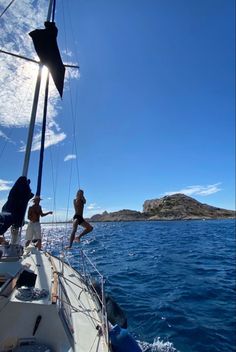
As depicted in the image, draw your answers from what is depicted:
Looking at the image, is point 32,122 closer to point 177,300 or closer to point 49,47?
point 49,47

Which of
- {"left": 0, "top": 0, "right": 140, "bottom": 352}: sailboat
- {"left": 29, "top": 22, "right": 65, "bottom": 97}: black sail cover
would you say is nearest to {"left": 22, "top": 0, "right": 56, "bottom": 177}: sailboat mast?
{"left": 29, "top": 22, "right": 65, "bottom": 97}: black sail cover

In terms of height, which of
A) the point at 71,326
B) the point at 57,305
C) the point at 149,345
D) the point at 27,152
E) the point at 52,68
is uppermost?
the point at 52,68

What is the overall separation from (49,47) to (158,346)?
9729 millimetres

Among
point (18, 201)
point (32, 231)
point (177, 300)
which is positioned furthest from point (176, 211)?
point (18, 201)

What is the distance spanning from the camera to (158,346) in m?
7.10

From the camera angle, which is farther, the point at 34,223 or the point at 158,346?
the point at 34,223

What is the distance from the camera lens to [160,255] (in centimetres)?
2053

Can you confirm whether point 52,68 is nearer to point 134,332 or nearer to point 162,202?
point 134,332

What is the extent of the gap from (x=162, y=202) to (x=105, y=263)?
159177mm

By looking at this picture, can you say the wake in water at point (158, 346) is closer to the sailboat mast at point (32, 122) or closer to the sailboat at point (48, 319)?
the sailboat at point (48, 319)

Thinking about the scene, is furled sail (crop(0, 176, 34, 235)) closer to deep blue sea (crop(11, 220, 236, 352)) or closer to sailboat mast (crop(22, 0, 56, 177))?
sailboat mast (crop(22, 0, 56, 177))

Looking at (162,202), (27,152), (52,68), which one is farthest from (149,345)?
(162,202)

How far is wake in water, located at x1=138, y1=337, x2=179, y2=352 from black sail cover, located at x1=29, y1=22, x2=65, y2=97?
30.6 ft

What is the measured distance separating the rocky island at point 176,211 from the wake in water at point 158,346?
137 metres
